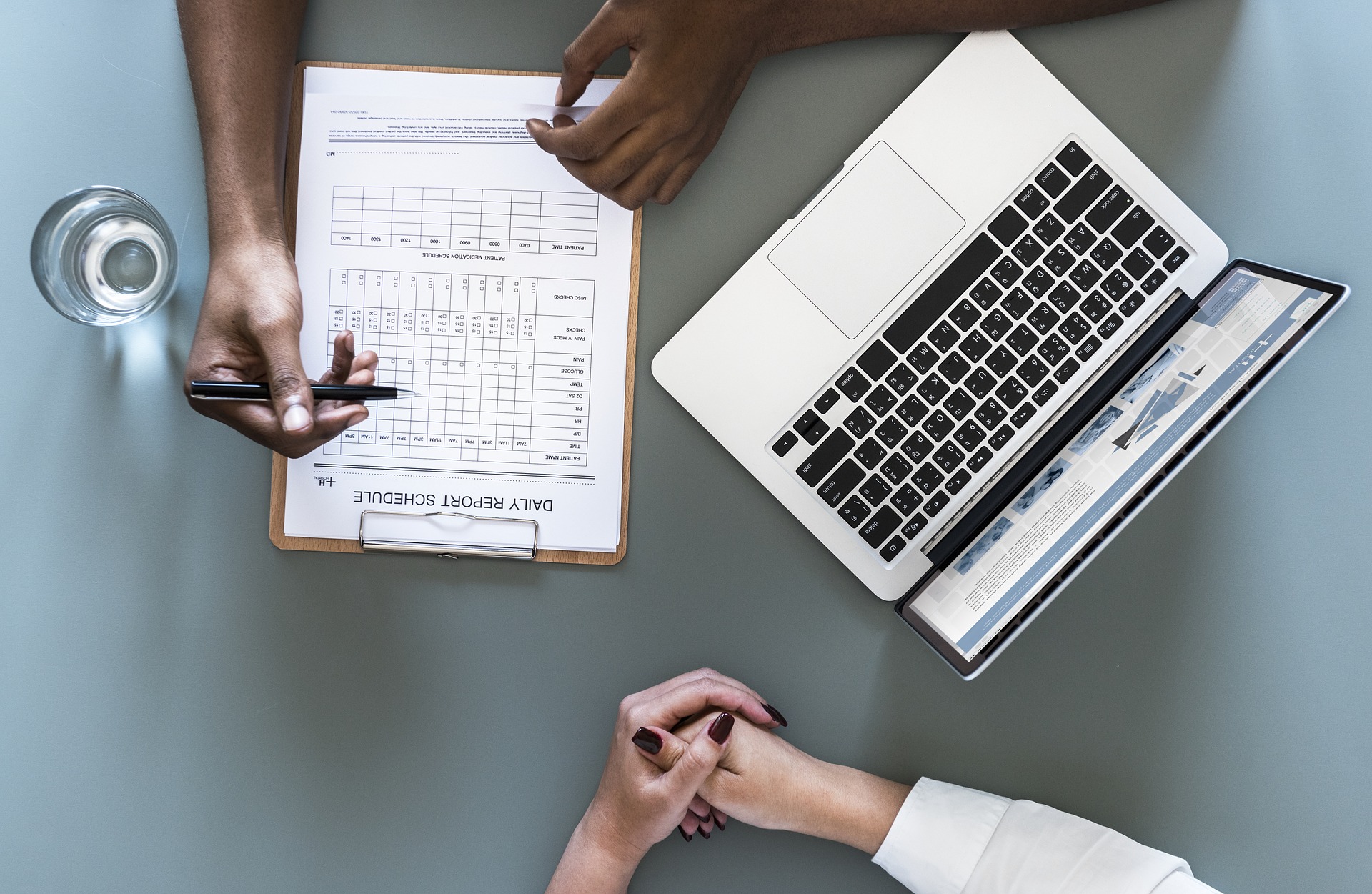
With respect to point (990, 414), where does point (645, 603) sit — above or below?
below

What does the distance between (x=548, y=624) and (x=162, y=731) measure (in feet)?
1.37

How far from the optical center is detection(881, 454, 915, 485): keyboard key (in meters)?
0.79

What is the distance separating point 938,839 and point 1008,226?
604mm

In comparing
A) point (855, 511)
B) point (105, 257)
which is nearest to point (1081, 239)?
point (855, 511)

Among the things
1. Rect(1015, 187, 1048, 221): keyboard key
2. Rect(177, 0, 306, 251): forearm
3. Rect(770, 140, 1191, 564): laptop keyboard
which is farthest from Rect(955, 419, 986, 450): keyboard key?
Rect(177, 0, 306, 251): forearm

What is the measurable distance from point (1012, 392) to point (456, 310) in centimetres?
57

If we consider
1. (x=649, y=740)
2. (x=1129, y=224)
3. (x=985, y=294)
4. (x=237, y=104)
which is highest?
(x=1129, y=224)

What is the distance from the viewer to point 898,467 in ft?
2.61

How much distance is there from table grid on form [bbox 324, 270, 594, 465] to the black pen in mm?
80

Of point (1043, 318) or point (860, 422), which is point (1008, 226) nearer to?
point (1043, 318)

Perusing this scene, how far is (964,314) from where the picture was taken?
79 centimetres

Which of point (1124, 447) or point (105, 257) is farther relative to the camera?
point (105, 257)

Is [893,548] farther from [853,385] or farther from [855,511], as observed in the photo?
[853,385]

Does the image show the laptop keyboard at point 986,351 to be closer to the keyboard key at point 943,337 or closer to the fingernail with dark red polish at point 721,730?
the keyboard key at point 943,337
